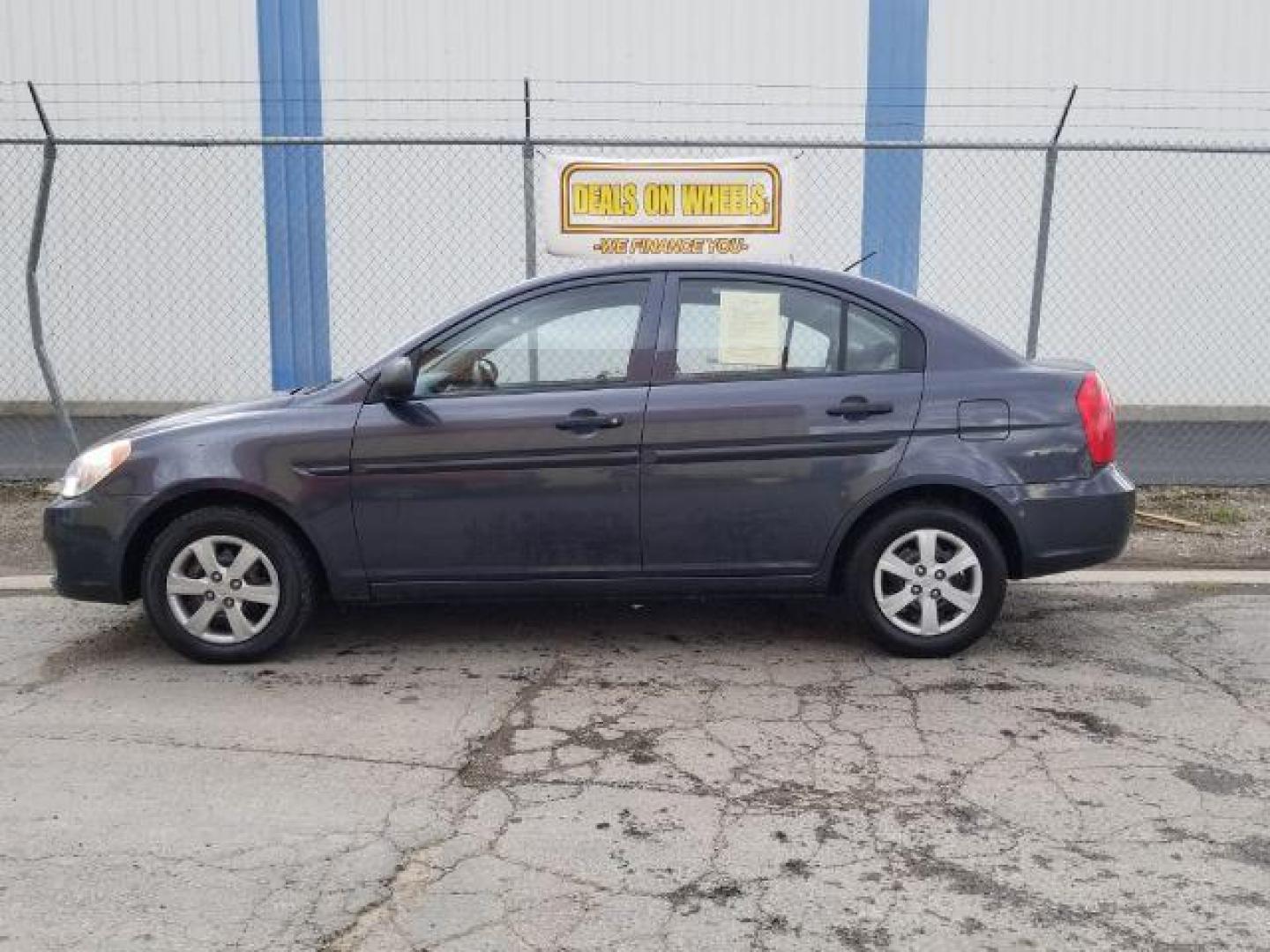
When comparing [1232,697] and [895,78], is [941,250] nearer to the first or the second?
[895,78]

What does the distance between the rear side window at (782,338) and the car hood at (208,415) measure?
163 centimetres

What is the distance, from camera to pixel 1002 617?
583cm

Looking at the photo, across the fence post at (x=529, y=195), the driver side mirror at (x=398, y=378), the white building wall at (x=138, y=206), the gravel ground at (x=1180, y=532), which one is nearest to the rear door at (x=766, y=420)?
the driver side mirror at (x=398, y=378)

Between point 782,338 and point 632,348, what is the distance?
1.97ft

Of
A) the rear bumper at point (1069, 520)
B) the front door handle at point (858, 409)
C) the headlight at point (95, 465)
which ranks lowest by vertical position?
the rear bumper at point (1069, 520)

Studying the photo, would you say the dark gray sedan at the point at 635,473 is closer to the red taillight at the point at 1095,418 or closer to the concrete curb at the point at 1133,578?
the red taillight at the point at 1095,418

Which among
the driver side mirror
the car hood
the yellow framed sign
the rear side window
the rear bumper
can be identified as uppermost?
the yellow framed sign

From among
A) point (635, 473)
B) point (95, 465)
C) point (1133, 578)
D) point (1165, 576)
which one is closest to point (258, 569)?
point (95, 465)

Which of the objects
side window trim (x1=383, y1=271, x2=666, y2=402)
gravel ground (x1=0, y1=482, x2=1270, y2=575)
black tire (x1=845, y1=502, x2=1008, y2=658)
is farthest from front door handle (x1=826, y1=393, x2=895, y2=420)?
gravel ground (x1=0, y1=482, x2=1270, y2=575)

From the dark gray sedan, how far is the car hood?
0.03 metres

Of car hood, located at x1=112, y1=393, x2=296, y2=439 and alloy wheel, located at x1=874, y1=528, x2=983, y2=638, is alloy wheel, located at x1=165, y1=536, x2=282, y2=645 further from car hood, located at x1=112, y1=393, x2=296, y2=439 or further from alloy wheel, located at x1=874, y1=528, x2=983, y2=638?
alloy wheel, located at x1=874, y1=528, x2=983, y2=638

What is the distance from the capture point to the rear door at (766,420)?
5.02 meters

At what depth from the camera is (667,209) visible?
311 inches

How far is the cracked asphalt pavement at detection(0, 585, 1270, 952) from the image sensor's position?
3.15m
